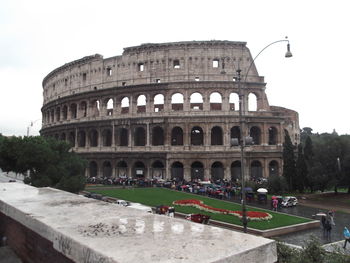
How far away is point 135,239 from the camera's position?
2.57 metres

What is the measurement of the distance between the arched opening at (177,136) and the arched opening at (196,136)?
1.50m

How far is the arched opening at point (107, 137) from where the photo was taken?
41.4 meters

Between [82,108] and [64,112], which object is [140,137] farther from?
[64,112]

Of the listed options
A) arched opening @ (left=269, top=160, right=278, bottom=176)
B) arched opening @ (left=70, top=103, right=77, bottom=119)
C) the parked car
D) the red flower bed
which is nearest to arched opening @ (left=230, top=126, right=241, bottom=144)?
arched opening @ (left=269, top=160, right=278, bottom=176)

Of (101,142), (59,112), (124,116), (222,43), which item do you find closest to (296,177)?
(222,43)

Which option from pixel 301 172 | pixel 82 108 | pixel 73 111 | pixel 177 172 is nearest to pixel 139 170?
pixel 177 172

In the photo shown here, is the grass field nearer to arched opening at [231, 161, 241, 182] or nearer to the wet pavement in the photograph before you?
the wet pavement

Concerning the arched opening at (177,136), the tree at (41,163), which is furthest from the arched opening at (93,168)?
the tree at (41,163)

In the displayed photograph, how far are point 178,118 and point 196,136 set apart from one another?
454cm

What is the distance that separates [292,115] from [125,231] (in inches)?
1998

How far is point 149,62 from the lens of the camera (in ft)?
131

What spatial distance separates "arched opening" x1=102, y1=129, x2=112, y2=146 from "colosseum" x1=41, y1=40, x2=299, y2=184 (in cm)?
15

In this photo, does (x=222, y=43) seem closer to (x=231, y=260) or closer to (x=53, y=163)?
(x=53, y=163)

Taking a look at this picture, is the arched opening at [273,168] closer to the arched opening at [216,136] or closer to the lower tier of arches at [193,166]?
the lower tier of arches at [193,166]
